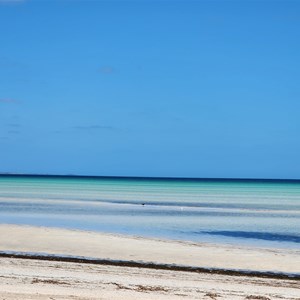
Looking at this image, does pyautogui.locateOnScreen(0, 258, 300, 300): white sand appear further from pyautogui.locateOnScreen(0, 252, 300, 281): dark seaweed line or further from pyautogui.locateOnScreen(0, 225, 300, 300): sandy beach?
pyautogui.locateOnScreen(0, 252, 300, 281): dark seaweed line

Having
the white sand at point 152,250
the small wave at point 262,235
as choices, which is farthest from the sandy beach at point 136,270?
the small wave at point 262,235

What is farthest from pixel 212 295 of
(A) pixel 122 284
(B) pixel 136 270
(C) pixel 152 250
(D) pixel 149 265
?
(C) pixel 152 250

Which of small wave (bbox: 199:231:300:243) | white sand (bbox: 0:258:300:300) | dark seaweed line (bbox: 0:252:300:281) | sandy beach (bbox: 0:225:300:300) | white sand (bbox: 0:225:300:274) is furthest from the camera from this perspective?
small wave (bbox: 199:231:300:243)

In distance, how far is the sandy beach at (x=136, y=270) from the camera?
1299cm

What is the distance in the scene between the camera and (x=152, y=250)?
21.7m

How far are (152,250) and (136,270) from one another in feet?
16.3

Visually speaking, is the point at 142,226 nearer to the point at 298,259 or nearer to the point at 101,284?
the point at 298,259

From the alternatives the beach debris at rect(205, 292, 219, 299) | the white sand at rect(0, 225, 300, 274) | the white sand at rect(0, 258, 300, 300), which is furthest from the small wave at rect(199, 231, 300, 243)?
the beach debris at rect(205, 292, 219, 299)

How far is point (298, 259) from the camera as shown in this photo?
67.0 ft

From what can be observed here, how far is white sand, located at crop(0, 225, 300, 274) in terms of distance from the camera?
1897 centimetres

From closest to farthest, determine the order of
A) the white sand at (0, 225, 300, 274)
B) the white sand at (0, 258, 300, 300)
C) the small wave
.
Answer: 1. the white sand at (0, 258, 300, 300)
2. the white sand at (0, 225, 300, 274)
3. the small wave

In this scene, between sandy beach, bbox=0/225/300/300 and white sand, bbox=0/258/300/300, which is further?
sandy beach, bbox=0/225/300/300

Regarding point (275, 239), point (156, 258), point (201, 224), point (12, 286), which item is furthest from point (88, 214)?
point (12, 286)

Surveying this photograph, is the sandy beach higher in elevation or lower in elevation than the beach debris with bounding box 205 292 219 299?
lower
